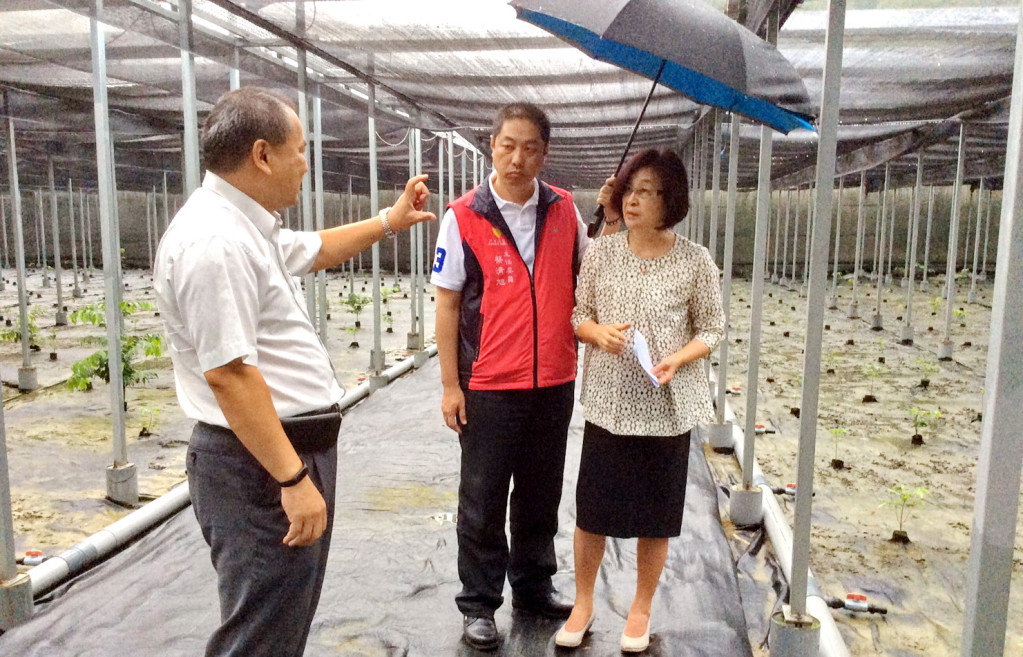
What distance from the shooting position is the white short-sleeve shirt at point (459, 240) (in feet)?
8.21

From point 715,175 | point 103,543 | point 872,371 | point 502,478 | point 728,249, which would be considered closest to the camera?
point 502,478

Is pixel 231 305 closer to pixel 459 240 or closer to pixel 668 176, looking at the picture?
pixel 459 240

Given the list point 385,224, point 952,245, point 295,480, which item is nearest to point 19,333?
point 385,224

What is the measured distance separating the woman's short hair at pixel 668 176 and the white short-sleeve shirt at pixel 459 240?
33cm

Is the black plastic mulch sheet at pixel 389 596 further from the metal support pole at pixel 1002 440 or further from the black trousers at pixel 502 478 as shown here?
the metal support pole at pixel 1002 440

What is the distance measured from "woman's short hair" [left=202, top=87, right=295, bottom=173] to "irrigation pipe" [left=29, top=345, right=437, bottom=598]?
209 cm

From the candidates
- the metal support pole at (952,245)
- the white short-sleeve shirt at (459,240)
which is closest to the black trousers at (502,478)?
the white short-sleeve shirt at (459,240)

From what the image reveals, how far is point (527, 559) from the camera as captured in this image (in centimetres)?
278

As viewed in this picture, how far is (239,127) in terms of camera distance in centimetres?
155

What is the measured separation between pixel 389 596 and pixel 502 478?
2.56 ft

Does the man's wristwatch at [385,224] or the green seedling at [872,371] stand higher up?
the man's wristwatch at [385,224]

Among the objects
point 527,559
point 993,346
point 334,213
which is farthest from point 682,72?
point 334,213

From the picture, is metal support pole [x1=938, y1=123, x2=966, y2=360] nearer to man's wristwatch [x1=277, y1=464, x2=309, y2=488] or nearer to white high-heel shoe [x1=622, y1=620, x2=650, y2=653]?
white high-heel shoe [x1=622, y1=620, x2=650, y2=653]

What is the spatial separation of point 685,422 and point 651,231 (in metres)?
0.58
